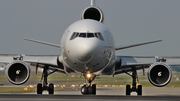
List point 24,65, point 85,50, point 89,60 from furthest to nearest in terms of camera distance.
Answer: point 24,65 → point 89,60 → point 85,50

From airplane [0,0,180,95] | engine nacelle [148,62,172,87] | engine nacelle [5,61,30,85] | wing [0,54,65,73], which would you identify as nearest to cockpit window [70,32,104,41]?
airplane [0,0,180,95]

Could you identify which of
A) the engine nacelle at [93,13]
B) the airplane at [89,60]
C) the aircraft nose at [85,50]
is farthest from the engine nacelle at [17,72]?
the engine nacelle at [93,13]

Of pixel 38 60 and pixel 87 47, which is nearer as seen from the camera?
pixel 87 47

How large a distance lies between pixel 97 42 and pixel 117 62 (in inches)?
181

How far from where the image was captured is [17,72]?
92.9 ft

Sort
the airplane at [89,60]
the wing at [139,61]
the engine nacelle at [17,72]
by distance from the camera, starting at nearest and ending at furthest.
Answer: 1. the airplane at [89,60]
2. the engine nacelle at [17,72]
3. the wing at [139,61]

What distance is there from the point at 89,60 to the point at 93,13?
702 centimetres

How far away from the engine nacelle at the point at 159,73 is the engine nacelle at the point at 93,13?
511 centimetres

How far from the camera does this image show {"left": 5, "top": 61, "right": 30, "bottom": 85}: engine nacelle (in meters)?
28.0

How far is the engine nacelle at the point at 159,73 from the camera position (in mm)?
28062

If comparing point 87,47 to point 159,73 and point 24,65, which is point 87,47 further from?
point 159,73

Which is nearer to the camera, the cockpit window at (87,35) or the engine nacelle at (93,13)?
the cockpit window at (87,35)

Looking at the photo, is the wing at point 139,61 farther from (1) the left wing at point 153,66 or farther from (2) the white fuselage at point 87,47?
(2) the white fuselage at point 87,47

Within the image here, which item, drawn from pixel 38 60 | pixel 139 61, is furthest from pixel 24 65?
pixel 139 61
